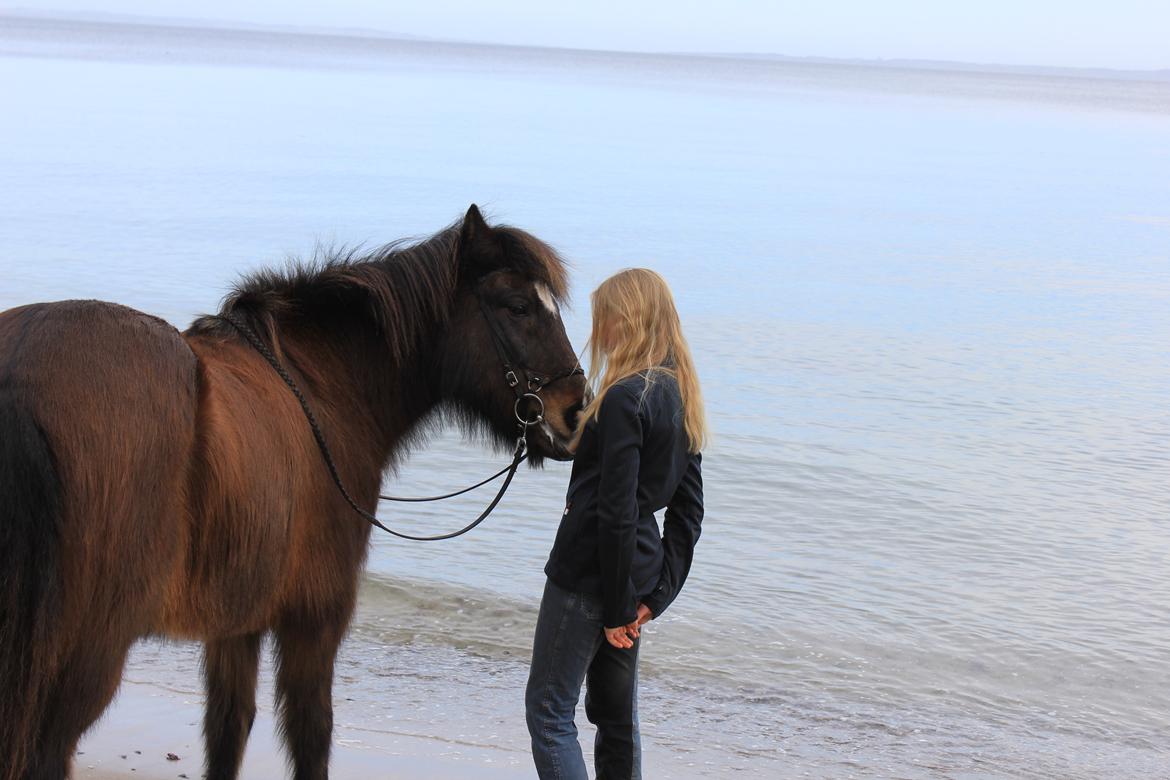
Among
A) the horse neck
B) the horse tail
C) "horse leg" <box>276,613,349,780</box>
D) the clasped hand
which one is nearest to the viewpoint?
the horse tail

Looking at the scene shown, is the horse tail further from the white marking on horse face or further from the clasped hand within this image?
the white marking on horse face

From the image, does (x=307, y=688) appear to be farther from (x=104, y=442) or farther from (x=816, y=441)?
(x=816, y=441)

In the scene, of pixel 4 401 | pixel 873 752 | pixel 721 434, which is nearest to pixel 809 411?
pixel 721 434

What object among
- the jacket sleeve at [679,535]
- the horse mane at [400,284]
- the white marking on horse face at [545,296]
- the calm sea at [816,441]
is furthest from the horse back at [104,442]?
the calm sea at [816,441]

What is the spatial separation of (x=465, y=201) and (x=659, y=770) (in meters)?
21.5

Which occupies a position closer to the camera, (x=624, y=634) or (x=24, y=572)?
(x=24, y=572)

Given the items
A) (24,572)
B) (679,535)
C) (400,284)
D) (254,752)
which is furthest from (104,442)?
(254,752)

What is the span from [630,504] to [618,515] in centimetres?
4

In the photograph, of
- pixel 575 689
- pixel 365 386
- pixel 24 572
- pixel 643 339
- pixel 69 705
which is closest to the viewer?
pixel 24 572

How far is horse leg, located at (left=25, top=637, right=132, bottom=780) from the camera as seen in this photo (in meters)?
2.60

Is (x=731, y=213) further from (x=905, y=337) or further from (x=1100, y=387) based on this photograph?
(x=1100, y=387)

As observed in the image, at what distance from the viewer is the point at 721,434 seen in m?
10.1

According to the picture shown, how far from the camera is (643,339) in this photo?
324 centimetres

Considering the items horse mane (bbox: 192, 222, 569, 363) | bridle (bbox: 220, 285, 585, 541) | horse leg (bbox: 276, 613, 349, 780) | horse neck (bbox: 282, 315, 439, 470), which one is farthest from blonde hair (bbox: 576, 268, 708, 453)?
horse leg (bbox: 276, 613, 349, 780)
